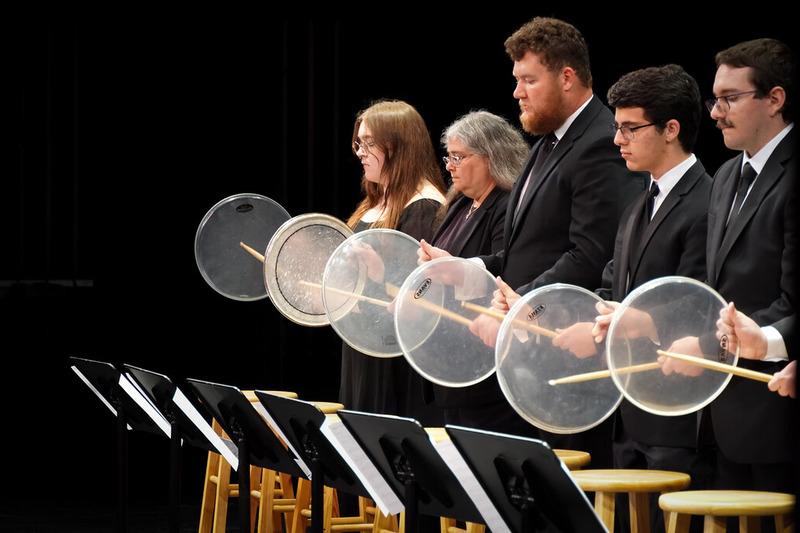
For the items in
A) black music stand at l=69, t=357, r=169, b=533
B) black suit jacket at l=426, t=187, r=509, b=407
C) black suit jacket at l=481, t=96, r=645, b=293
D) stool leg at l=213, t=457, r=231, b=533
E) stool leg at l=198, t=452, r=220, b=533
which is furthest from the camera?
stool leg at l=198, t=452, r=220, b=533

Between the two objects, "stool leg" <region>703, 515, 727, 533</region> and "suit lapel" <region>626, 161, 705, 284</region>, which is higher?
"suit lapel" <region>626, 161, 705, 284</region>

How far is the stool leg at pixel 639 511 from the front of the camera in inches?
123

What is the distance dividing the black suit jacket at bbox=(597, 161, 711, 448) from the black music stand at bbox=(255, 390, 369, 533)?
0.77m

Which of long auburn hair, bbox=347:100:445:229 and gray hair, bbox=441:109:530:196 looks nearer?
gray hair, bbox=441:109:530:196

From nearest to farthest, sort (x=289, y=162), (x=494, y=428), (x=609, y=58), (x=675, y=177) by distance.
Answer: (x=675, y=177) < (x=494, y=428) < (x=609, y=58) < (x=289, y=162)

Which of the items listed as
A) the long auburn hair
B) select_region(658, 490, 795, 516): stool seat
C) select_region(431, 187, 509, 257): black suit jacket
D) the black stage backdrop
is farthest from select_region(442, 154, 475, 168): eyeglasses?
the black stage backdrop

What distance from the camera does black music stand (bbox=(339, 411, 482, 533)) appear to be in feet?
9.25

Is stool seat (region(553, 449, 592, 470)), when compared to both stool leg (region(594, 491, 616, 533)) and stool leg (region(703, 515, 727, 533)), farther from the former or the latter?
stool leg (region(703, 515, 727, 533))

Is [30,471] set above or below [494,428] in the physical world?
below

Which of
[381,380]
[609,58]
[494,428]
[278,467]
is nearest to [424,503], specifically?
[278,467]

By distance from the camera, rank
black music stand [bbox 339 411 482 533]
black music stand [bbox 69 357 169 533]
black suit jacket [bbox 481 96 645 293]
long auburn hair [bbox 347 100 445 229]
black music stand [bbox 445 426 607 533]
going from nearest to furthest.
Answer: black music stand [bbox 445 426 607 533]
black music stand [bbox 339 411 482 533]
black suit jacket [bbox 481 96 645 293]
black music stand [bbox 69 357 169 533]
long auburn hair [bbox 347 100 445 229]

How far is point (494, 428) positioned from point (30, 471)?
402 cm

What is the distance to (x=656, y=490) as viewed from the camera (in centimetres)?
304

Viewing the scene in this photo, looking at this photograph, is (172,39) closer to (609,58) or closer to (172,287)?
(172,287)
